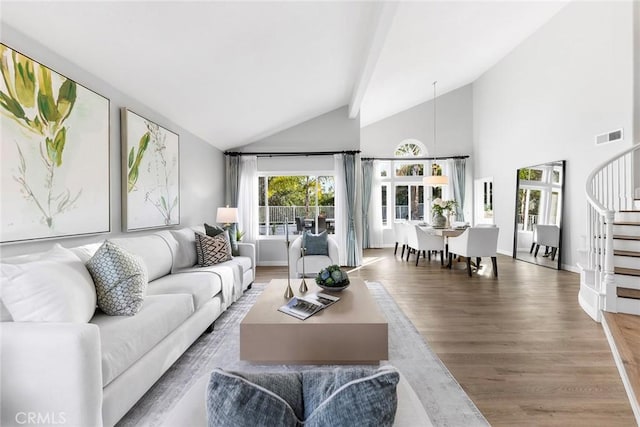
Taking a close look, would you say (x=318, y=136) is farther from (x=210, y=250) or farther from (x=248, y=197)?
(x=210, y=250)

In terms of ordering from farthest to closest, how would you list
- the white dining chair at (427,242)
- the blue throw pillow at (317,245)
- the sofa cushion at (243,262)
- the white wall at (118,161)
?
the white dining chair at (427,242) < the blue throw pillow at (317,245) < the sofa cushion at (243,262) < the white wall at (118,161)

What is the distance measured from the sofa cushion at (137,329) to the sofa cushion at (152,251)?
1.82 ft

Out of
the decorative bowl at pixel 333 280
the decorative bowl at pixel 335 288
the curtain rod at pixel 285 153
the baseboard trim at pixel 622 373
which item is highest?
the curtain rod at pixel 285 153

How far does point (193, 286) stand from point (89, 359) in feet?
4.10

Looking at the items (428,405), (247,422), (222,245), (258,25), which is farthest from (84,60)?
(428,405)

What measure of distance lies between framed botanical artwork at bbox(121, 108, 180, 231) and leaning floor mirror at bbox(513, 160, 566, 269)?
6.13 m

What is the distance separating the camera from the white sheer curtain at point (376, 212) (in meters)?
7.84

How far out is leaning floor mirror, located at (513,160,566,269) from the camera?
5164 mm

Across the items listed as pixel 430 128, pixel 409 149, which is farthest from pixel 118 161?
pixel 430 128

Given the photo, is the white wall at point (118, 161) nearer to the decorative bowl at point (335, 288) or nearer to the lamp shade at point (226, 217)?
the lamp shade at point (226, 217)

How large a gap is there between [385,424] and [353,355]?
1.40 meters

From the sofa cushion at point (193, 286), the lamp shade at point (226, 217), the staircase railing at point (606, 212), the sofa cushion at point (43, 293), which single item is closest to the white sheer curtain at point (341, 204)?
the lamp shade at point (226, 217)

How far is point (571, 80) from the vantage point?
488 centimetres

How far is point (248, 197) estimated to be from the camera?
18.7 feet
